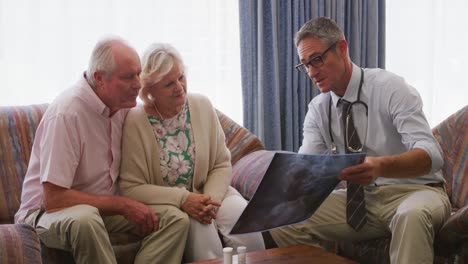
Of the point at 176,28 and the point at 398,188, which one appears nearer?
the point at 398,188

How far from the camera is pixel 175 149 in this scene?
2332 millimetres

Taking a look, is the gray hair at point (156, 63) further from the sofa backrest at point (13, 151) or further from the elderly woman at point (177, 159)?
the sofa backrest at point (13, 151)

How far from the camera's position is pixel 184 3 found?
3137mm

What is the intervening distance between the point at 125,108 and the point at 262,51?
3.78 ft

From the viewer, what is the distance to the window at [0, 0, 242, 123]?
280cm

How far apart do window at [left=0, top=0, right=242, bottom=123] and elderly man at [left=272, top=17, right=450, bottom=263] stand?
Result: 0.72 meters

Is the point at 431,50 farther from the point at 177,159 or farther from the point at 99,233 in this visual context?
the point at 99,233

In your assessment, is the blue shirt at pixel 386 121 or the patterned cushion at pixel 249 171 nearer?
the blue shirt at pixel 386 121

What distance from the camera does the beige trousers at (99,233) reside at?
190 centimetres

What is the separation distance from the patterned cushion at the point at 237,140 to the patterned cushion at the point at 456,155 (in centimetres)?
90

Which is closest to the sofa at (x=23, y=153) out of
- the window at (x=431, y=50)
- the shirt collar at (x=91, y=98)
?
the shirt collar at (x=91, y=98)

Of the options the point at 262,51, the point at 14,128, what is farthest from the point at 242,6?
the point at 14,128

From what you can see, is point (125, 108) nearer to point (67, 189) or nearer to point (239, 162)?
point (67, 189)

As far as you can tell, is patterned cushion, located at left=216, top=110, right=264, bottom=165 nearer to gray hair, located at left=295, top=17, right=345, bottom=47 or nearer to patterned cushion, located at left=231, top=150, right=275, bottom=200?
patterned cushion, located at left=231, top=150, right=275, bottom=200
